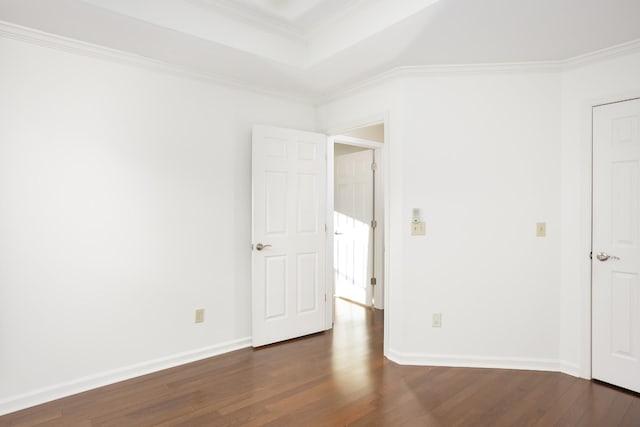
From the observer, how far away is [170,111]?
2.93 meters

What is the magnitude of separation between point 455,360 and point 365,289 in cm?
191

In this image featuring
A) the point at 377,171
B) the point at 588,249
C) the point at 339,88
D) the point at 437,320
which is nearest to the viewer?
the point at 588,249

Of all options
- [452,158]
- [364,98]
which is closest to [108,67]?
[364,98]

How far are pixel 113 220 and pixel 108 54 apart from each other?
3.96ft

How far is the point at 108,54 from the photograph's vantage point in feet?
8.57

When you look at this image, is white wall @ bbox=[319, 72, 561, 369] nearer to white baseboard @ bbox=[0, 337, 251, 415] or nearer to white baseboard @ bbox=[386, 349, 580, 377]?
white baseboard @ bbox=[386, 349, 580, 377]

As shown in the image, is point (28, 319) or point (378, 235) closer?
point (28, 319)

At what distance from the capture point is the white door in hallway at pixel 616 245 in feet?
8.22

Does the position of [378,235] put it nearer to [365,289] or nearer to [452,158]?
[365,289]

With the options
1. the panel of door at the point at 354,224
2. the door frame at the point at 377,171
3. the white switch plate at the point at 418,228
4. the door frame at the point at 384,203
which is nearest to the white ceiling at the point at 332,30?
the door frame at the point at 384,203

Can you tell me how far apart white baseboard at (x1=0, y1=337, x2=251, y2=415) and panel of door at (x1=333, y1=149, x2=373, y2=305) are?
198 centimetres

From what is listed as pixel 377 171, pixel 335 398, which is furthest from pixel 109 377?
pixel 377 171

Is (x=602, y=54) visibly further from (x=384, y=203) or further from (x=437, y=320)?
(x=437, y=320)

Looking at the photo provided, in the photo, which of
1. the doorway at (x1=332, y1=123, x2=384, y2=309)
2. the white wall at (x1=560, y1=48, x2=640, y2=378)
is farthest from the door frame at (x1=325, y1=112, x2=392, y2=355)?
the white wall at (x1=560, y1=48, x2=640, y2=378)
